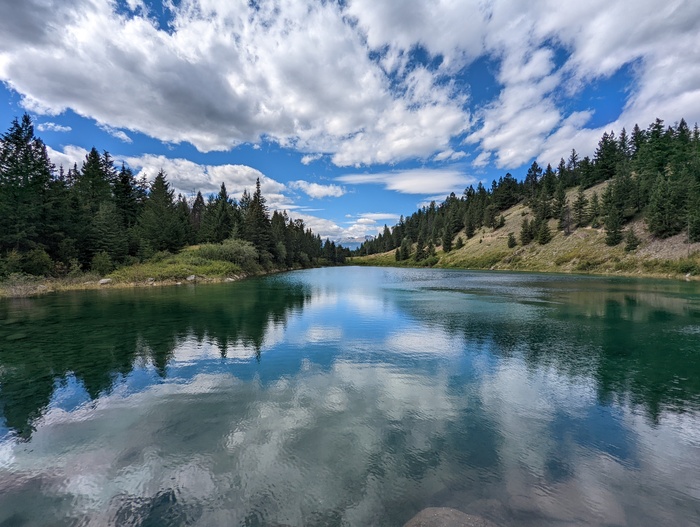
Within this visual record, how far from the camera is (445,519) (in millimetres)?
6090

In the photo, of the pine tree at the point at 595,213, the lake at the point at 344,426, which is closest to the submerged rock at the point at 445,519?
the lake at the point at 344,426

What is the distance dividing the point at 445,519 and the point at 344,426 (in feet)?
13.6

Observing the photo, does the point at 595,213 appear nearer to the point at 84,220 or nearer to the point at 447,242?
the point at 447,242

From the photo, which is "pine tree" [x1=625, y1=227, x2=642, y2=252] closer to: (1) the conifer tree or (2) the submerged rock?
(2) the submerged rock

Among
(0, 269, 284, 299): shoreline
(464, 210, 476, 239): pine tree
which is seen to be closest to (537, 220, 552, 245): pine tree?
(464, 210, 476, 239): pine tree

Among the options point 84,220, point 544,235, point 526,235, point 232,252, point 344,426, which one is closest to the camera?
point 344,426

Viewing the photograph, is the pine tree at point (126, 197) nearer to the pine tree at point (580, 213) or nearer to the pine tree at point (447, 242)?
the pine tree at point (447, 242)

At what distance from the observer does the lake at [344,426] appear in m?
6.62

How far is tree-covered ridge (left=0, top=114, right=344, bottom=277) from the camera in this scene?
41.8m

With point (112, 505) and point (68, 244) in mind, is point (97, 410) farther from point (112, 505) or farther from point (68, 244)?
point (68, 244)

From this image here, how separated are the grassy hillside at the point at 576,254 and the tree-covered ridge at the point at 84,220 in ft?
251

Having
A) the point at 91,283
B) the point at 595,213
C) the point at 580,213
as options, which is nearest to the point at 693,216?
the point at 595,213

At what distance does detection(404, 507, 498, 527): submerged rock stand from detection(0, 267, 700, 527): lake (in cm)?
24

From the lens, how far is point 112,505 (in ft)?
21.5
